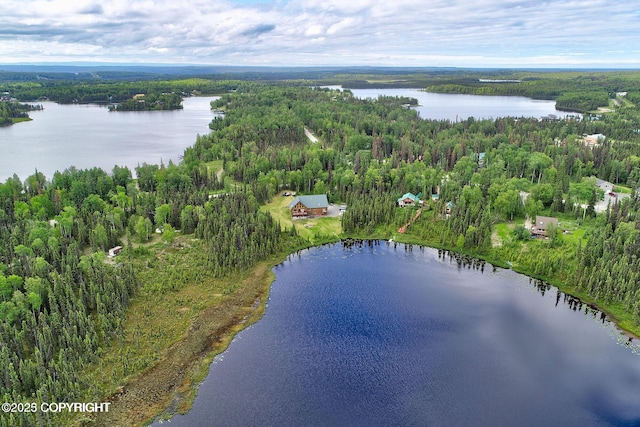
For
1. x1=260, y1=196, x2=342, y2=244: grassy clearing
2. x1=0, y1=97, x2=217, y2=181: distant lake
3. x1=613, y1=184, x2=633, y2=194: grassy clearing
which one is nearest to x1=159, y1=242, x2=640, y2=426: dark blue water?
x1=260, y1=196, x2=342, y2=244: grassy clearing

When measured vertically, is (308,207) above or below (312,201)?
below

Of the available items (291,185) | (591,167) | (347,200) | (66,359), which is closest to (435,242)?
(347,200)

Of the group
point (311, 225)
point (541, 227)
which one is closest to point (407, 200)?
point (311, 225)

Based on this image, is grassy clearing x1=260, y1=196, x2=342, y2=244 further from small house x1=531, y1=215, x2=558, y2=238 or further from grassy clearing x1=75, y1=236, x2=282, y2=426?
small house x1=531, y1=215, x2=558, y2=238

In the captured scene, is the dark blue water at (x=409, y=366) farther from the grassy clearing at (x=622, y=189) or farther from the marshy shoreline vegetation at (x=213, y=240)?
the grassy clearing at (x=622, y=189)

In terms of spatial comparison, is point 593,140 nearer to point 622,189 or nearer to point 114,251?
point 622,189
